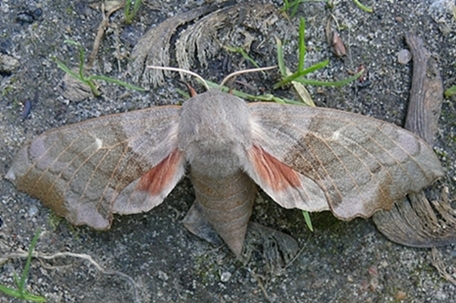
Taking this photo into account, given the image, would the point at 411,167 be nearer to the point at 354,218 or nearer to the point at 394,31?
the point at 354,218

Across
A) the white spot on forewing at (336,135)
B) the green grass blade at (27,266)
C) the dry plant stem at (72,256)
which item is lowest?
the dry plant stem at (72,256)

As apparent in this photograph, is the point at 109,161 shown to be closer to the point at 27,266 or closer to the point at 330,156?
the point at 27,266

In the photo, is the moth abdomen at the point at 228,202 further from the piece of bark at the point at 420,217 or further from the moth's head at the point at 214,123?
the piece of bark at the point at 420,217

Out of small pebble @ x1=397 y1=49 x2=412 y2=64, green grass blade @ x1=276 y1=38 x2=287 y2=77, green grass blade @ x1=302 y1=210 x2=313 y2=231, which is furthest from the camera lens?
small pebble @ x1=397 y1=49 x2=412 y2=64

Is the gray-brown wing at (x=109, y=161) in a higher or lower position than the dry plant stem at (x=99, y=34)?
lower

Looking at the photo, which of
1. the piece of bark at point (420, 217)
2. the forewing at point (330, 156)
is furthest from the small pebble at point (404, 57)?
the forewing at point (330, 156)

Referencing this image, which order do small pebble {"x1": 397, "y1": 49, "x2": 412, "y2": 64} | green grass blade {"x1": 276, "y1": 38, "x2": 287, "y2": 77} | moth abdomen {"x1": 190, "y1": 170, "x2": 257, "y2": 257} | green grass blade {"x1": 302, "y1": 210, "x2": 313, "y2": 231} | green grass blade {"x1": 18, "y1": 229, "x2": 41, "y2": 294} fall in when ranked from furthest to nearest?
small pebble {"x1": 397, "y1": 49, "x2": 412, "y2": 64}, green grass blade {"x1": 276, "y1": 38, "x2": 287, "y2": 77}, green grass blade {"x1": 302, "y1": 210, "x2": 313, "y2": 231}, moth abdomen {"x1": 190, "y1": 170, "x2": 257, "y2": 257}, green grass blade {"x1": 18, "y1": 229, "x2": 41, "y2": 294}

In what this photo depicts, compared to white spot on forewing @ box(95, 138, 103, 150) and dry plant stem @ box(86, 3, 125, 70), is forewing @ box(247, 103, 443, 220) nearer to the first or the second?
white spot on forewing @ box(95, 138, 103, 150)

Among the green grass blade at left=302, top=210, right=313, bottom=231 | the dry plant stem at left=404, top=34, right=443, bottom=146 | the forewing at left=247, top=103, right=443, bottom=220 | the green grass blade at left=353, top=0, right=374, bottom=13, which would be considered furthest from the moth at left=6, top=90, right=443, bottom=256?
the green grass blade at left=353, top=0, right=374, bottom=13

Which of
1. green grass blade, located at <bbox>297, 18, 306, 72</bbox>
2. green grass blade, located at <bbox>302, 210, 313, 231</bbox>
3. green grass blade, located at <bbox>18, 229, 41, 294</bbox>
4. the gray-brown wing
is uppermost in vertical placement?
green grass blade, located at <bbox>297, 18, 306, 72</bbox>
